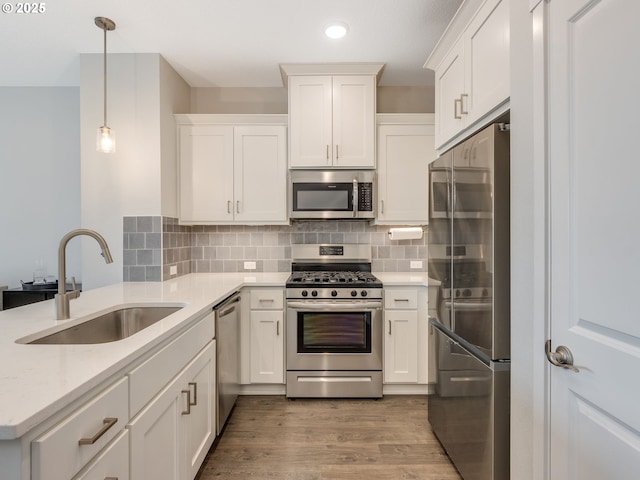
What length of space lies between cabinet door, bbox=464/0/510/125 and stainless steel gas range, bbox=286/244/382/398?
149 centimetres

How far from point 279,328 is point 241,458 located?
0.94 meters

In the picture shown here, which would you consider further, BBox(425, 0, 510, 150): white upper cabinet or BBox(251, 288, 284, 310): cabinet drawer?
BBox(251, 288, 284, 310): cabinet drawer

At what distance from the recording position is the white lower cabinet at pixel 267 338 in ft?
9.00

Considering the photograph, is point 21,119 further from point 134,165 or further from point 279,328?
point 279,328

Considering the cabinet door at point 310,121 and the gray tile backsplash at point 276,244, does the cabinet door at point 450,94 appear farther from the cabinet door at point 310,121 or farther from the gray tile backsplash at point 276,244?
the gray tile backsplash at point 276,244

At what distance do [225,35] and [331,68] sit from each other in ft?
2.85

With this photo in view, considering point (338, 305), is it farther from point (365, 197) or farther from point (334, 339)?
point (365, 197)

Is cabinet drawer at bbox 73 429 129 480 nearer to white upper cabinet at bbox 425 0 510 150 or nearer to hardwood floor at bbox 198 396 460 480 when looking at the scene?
hardwood floor at bbox 198 396 460 480

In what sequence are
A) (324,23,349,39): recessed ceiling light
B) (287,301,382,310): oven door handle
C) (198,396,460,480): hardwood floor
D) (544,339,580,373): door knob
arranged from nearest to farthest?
(544,339,580,373): door knob → (198,396,460,480): hardwood floor → (324,23,349,39): recessed ceiling light → (287,301,382,310): oven door handle

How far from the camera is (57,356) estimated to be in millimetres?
1056

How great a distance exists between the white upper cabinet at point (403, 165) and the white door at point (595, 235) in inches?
71.8

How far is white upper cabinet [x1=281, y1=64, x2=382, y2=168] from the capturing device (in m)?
2.88

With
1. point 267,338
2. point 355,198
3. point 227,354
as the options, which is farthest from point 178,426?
point 355,198

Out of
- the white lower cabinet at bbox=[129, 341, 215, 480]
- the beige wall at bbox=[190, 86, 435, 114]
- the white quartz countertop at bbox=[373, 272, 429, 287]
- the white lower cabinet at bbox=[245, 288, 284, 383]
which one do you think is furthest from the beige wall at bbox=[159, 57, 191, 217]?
the white quartz countertop at bbox=[373, 272, 429, 287]
